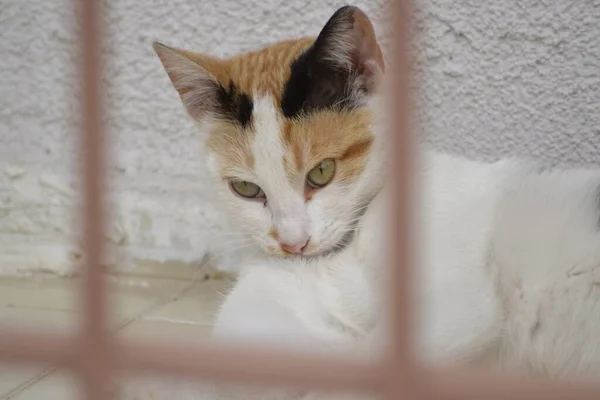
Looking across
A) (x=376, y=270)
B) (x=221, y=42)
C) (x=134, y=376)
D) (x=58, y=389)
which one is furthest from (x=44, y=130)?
(x=134, y=376)

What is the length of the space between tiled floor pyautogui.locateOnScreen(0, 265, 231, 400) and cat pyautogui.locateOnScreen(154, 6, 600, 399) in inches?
11.5

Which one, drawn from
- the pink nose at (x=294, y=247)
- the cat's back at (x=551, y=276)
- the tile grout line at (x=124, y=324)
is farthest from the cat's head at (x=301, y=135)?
the tile grout line at (x=124, y=324)

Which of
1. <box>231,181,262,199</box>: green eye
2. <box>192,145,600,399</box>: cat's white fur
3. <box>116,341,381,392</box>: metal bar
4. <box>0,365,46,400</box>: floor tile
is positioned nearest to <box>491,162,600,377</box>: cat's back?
<box>192,145,600,399</box>: cat's white fur

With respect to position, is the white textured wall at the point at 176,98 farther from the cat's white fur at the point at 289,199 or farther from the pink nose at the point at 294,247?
the pink nose at the point at 294,247

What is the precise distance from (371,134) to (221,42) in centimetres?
87

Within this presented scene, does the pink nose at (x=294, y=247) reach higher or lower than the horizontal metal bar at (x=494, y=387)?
lower

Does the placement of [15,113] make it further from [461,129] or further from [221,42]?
[461,129]

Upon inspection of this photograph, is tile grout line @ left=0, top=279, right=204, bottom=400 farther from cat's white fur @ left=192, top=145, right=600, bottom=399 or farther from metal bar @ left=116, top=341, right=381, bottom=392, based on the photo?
cat's white fur @ left=192, top=145, right=600, bottom=399

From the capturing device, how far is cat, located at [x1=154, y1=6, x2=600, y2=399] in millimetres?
1032

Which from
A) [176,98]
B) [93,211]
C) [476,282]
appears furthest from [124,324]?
[93,211]

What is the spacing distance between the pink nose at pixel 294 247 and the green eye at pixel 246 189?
5.5 inches

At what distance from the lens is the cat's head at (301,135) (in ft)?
3.96

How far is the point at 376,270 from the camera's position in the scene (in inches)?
43.9

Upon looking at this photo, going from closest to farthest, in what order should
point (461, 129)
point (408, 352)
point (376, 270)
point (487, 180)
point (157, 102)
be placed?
1. point (408, 352)
2. point (376, 270)
3. point (487, 180)
4. point (461, 129)
5. point (157, 102)
